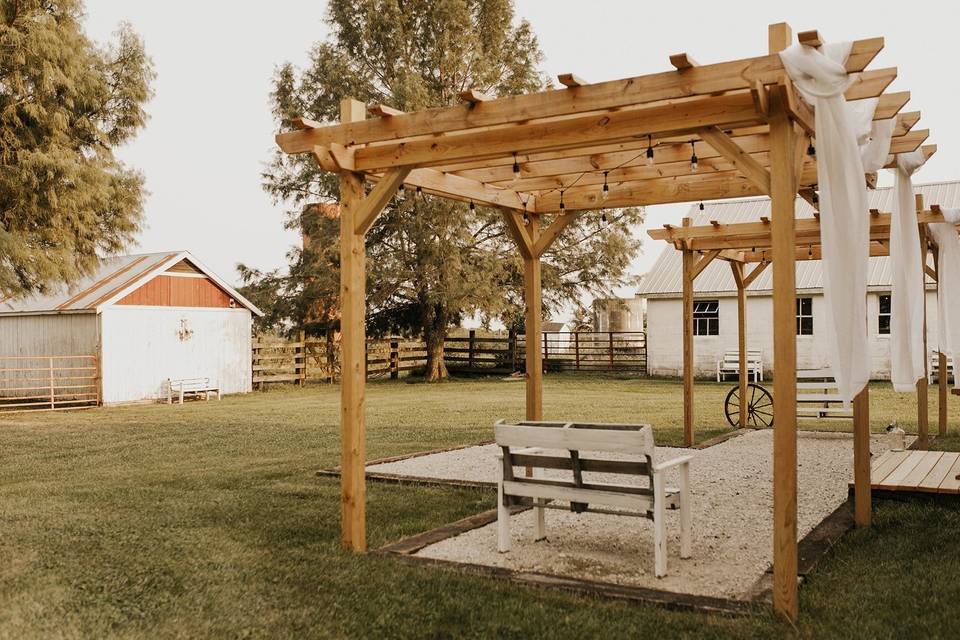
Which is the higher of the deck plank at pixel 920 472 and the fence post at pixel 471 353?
the fence post at pixel 471 353

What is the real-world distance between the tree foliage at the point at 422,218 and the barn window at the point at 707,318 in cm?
326

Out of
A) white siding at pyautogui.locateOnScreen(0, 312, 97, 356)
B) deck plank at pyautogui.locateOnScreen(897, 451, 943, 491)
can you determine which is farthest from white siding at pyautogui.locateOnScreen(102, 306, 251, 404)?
deck plank at pyautogui.locateOnScreen(897, 451, 943, 491)

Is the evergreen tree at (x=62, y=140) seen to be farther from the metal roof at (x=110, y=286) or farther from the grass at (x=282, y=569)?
the grass at (x=282, y=569)

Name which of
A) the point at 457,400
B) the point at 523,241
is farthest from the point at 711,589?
the point at 457,400

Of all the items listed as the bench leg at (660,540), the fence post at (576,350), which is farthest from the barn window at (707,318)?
the bench leg at (660,540)

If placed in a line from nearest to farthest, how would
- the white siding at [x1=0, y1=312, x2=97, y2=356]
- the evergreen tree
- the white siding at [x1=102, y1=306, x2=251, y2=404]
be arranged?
the evergreen tree → the white siding at [x1=102, y1=306, x2=251, y2=404] → the white siding at [x1=0, y1=312, x2=97, y2=356]

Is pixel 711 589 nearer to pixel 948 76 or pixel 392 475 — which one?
pixel 392 475

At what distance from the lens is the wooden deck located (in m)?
7.47

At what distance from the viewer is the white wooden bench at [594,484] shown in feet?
18.4

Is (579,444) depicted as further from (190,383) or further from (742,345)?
(190,383)

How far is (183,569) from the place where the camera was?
573cm

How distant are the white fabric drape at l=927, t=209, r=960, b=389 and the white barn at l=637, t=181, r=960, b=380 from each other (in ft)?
47.0

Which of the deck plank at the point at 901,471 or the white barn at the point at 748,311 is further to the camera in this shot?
the white barn at the point at 748,311

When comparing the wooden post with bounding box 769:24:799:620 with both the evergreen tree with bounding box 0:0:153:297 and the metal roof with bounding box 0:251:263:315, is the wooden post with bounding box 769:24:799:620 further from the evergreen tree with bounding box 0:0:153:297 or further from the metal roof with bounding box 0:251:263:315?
the metal roof with bounding box 0:251:263:315
